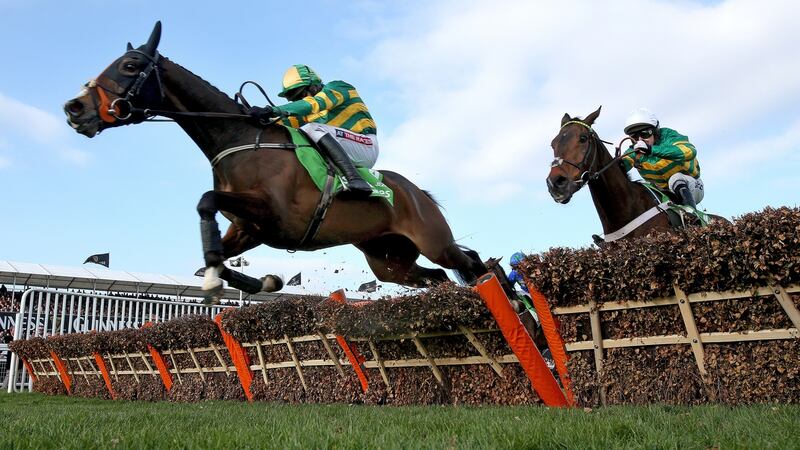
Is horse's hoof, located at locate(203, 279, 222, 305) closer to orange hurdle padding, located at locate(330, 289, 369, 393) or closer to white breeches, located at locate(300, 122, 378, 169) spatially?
white breeches, located at locate(300, 122, 378, 169)

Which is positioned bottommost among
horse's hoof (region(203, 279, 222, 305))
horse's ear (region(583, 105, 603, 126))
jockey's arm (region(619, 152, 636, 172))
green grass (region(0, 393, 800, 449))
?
green grass (region(0, 393, 800, 449))

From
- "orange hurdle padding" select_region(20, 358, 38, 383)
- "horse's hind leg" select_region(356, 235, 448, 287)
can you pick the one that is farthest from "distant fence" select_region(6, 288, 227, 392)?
"horse's hind leg" select_region(356, 235, 448, 287)

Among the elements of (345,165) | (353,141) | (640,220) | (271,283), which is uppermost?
(353,141)

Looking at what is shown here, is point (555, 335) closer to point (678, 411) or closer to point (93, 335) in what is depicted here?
point (678, 411)

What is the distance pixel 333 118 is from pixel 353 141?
279 millimetres

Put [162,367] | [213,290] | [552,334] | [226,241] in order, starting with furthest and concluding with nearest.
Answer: [162,367], [226,241], [552,334], [213,290]

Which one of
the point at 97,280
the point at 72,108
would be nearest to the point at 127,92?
the point at 72,108

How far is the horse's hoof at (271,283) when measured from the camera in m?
5.23

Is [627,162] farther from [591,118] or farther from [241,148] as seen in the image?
[241,148]

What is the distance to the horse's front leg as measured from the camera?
183 inches

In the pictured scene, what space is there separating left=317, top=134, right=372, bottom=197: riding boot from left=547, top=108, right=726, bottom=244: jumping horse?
71.9 inches

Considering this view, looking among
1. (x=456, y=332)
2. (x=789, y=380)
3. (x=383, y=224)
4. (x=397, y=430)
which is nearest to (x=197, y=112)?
(x=383, y=224)

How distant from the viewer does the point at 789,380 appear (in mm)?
4230

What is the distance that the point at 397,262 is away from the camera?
6621mm
